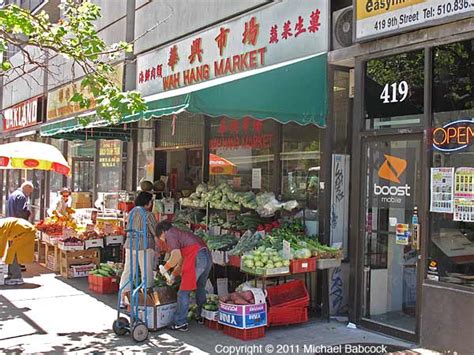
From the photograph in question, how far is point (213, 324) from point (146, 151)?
7.04 m

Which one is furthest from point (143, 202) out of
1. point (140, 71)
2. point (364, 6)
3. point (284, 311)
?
point (140, 71)

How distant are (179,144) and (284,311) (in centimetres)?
595

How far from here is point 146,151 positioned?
43.7 feet

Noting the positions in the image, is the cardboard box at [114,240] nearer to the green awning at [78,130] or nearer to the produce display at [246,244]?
the green awning at [78,130]

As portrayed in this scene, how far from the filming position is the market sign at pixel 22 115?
1897cm

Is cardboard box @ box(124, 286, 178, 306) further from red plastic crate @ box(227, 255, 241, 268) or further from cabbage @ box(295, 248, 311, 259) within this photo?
cabbage @ box(295, 248, 311, 259)

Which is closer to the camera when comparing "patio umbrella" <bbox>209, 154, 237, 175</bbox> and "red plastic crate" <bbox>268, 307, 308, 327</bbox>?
"red plastic crate" <bbox>268, 307, 308, 327</bbox>

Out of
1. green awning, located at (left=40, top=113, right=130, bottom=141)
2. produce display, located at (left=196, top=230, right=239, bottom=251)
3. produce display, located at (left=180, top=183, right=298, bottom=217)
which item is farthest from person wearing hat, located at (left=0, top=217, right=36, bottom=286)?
produce display, located at (left=196, top=230, right=239, bottom=251)

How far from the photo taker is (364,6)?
22.5 ft

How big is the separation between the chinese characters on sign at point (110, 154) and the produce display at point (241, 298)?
825 centimetres

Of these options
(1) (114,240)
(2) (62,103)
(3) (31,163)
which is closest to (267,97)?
(1) (114,240)

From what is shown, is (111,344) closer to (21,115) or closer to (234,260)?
(234,260)

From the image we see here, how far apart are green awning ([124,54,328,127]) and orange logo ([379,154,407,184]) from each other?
1.10m

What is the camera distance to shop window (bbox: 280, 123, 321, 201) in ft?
26.9
